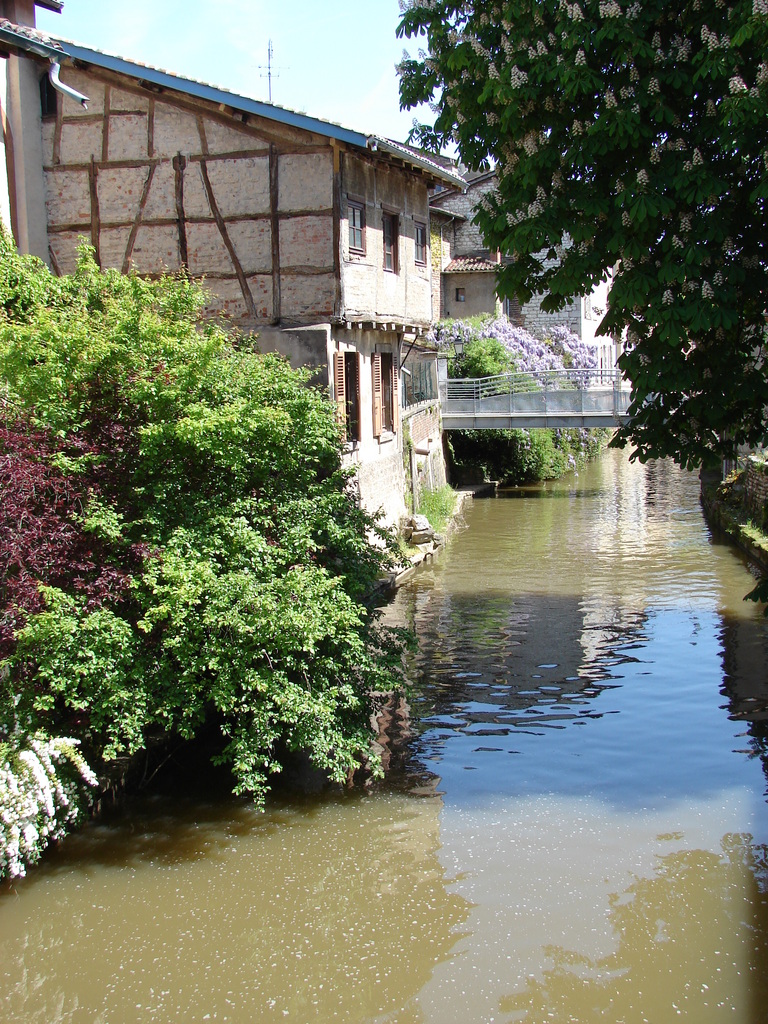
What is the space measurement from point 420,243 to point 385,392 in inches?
110

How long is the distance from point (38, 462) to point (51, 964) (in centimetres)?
388

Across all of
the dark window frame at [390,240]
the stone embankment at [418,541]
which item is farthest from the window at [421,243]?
the stone embankment at [418,541]

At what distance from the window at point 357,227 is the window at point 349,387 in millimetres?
1632

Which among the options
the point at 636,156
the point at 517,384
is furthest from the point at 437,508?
the point at 636,156

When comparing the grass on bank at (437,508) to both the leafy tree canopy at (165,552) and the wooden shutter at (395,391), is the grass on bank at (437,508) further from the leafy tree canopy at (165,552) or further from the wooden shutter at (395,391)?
the leafy tree canopy at (165,552)

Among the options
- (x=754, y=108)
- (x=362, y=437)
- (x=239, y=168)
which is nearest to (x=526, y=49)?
(x=754, y=108)

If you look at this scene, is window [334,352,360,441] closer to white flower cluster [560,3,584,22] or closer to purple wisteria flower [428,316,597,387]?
white flower cluster [560,3,584,22]

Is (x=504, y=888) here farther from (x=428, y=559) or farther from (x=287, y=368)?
(x=428, y=559)

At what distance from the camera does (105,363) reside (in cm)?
852

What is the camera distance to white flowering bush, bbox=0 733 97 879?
7.10 metres

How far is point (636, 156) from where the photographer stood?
8.27 meters

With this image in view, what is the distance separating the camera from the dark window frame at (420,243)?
685 inches

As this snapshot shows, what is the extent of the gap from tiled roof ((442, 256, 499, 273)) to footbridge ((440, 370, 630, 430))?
290 inches

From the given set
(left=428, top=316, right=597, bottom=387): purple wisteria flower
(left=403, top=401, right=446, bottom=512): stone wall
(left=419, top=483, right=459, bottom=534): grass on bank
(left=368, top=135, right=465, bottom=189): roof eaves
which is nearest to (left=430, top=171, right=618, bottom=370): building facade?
(left=428, top=316, right=597, bottom=387): purple wisteria flower
